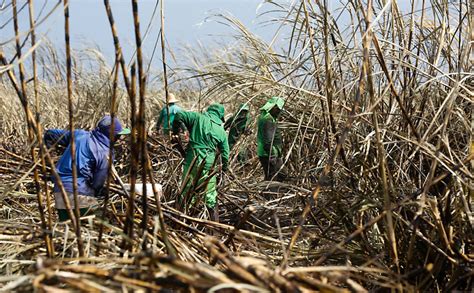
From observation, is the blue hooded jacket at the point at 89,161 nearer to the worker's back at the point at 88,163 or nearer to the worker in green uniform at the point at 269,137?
the worker's back at the point at 88,163

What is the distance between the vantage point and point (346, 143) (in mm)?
2732

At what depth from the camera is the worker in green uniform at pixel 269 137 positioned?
4.60 metres

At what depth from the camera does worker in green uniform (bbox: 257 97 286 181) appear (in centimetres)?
460

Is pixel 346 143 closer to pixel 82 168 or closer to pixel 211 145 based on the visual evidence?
pixel 82 168

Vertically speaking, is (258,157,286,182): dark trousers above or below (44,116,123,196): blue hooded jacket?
below

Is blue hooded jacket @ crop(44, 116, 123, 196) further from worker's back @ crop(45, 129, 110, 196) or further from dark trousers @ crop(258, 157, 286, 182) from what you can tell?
dark trousers @ crop(258, 157, 286, 182)

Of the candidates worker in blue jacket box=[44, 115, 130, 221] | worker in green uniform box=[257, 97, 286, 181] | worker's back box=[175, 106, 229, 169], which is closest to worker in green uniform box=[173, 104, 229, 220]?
worker's back box=[175, 106, 229, 169]

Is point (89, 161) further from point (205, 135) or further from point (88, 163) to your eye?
point (205, 135)

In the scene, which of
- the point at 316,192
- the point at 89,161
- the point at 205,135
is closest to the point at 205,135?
the point at 205,135

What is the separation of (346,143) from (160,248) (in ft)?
3.31

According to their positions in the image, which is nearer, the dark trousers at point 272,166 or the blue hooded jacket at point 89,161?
the blue hooded jacket at point 89,161

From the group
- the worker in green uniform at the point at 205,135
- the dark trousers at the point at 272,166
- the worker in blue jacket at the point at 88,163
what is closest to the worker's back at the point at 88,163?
the worker in blue jacket at the point at 88,163

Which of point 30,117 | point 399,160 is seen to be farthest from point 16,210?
point 399,160

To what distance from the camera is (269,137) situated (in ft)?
18.7
